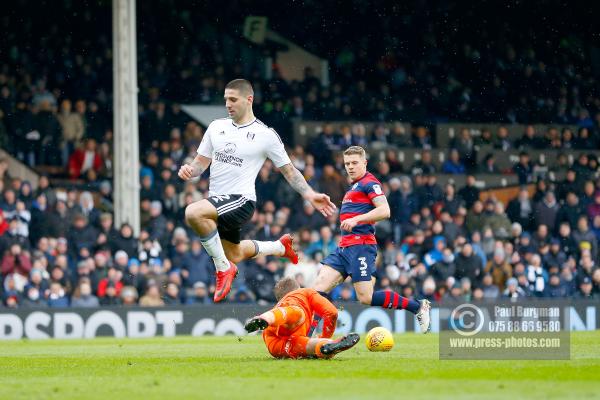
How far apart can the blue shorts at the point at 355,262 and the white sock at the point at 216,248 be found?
149cm

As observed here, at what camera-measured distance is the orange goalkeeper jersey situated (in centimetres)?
1066

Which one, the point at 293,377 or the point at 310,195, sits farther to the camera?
the point at 310,195

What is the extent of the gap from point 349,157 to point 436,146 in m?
17.1

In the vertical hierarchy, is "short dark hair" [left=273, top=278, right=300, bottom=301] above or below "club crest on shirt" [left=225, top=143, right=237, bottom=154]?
below

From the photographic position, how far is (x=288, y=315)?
33.9 ft

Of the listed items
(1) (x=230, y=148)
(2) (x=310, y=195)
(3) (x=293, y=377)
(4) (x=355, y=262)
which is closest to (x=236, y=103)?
(1) (x=230, y=148)

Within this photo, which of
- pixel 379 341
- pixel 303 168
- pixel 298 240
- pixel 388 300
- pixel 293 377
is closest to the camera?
pixel 293 377

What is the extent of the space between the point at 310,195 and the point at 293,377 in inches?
115

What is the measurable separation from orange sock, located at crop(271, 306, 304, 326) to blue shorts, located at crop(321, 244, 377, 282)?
2868 mm

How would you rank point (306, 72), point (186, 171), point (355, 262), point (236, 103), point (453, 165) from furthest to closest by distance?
point (306, 72) < point (453, 165) < point (355, 262) < point (236, 103) < point (186, 171)

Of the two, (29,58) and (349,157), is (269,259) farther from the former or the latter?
(349,157)

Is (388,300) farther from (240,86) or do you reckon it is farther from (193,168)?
(240,86)

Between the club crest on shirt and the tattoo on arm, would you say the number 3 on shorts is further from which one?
the club crest on shirt

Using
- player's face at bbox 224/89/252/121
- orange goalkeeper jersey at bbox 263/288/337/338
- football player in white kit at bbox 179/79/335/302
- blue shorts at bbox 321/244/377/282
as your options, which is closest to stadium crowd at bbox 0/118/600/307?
blue shorts at bbox 321/244/377/282
